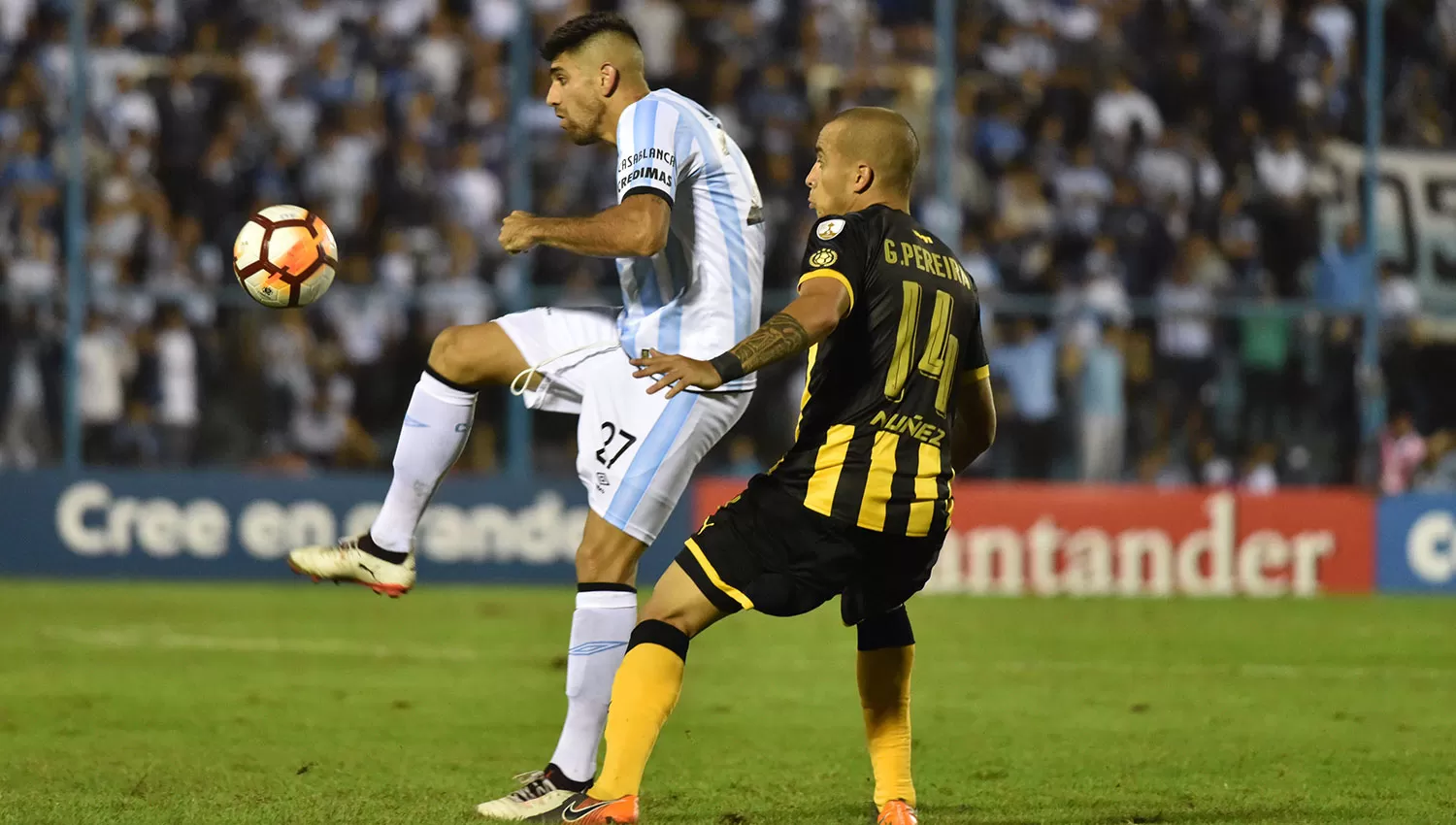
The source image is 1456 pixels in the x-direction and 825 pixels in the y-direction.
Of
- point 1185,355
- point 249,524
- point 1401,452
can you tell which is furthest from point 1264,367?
point 249,524

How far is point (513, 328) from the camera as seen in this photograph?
6145 mm

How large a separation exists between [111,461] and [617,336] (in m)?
10.6

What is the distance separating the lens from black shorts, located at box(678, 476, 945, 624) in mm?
5211

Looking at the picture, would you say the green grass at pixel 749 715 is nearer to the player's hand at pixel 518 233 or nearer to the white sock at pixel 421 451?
the white sock at pixel 421 451

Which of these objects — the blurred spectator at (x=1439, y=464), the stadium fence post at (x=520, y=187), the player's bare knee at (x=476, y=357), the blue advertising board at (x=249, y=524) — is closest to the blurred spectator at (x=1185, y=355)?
the blurred spectator at (x=1439, y=464)

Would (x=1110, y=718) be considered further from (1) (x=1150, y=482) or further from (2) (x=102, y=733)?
(1) (x=1150, y=482)

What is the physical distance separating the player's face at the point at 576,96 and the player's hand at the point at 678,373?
5.26 feet

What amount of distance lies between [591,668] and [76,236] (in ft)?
37.1

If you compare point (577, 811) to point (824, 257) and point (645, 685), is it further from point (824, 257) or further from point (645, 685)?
point (824, 257)

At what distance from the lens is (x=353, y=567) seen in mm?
6062

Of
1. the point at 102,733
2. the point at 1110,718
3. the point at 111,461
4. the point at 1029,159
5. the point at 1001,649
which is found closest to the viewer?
the point at 102,733

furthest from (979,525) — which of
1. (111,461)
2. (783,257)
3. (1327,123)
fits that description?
(111,461)

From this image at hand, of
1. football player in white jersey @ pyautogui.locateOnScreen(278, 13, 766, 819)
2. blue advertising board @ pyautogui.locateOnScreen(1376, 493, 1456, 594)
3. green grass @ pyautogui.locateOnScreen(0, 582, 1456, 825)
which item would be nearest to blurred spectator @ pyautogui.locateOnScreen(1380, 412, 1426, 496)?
blue advertising board @ pyautogui.locateOnScreen(1376, 493, 1456, 594)

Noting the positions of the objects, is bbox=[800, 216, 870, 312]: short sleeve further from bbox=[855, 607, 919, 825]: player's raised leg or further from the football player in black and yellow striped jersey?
bbox=[855, 607, 919, 825]: player's raised leg
